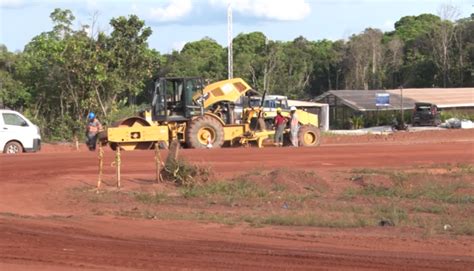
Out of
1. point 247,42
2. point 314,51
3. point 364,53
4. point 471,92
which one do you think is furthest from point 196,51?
point 471,92

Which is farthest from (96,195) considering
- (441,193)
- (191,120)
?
(191,120)

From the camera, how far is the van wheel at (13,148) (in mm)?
26016

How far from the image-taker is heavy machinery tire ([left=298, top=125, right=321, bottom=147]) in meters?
29.4

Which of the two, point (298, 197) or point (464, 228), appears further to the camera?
point (298, 197)

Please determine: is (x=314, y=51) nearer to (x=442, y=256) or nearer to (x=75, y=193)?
(x=75, y=193)

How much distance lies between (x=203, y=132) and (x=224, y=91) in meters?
1.93

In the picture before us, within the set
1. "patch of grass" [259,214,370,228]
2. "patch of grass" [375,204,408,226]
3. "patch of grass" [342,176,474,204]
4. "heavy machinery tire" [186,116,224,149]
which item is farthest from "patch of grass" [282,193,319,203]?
"heavy machinery tire" [186,116,224,149]

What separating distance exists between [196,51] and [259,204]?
82.7m

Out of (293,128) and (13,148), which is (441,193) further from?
(13,148)

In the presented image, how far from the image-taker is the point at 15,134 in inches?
1025

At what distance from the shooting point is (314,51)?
292ft

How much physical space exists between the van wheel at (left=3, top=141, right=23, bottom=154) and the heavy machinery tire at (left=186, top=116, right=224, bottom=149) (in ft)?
20.1

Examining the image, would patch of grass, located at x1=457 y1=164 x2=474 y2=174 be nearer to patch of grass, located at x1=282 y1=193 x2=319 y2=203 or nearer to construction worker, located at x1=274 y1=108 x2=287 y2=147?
patch of grass, located at x1=282 y1=193 x2=319 y2=203

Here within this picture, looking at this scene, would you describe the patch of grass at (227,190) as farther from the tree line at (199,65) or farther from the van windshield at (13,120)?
the tree line at (199,65)
